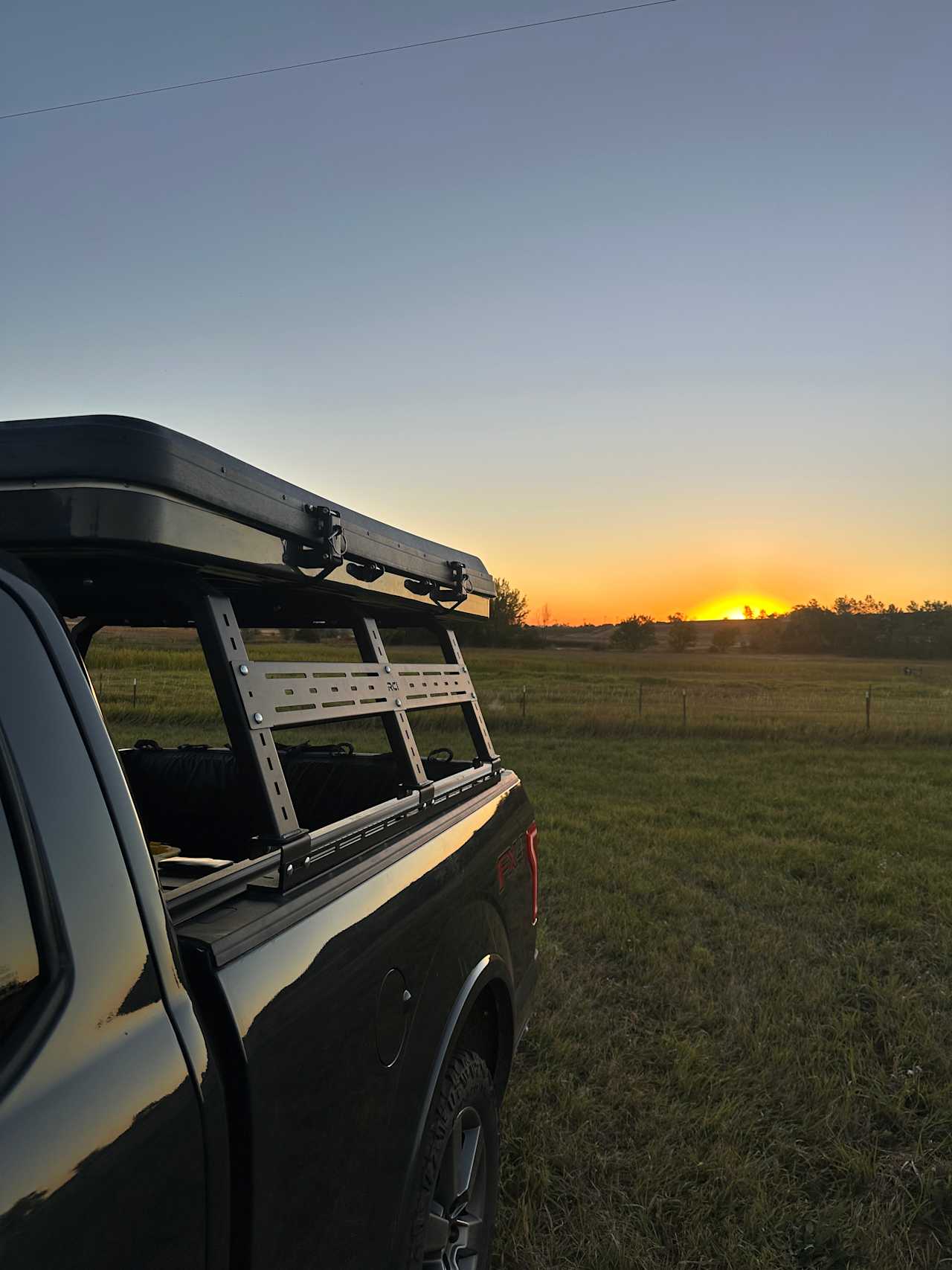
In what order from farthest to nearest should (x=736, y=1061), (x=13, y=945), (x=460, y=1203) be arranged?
(x=736, y=1061) → (x=460, y=1203) → (x=13, y=945)

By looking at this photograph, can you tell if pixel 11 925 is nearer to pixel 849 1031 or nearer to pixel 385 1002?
pixel 385 1002

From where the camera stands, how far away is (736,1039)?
3.90 meters

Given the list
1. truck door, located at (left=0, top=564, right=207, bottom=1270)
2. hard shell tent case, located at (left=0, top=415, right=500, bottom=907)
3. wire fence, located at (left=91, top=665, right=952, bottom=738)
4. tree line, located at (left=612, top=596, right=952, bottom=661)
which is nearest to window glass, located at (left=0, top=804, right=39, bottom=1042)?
truck door, located at (left=0, top=564, right=207, bottom=1270)

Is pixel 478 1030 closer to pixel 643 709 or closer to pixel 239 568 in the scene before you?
pixel 239 568

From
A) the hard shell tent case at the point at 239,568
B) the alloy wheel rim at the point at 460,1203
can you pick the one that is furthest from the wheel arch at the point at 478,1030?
the hard shell tent case at the point at 239,568

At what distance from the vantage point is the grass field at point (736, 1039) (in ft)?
8.79

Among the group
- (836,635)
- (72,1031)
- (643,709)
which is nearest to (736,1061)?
(72,1031)

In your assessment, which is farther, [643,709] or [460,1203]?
[643,709]

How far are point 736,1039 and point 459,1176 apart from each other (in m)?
2.28

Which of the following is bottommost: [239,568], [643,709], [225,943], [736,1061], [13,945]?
[736,1061]

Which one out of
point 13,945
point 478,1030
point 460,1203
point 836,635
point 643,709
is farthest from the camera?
point 836,635

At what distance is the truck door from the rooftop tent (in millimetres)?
170

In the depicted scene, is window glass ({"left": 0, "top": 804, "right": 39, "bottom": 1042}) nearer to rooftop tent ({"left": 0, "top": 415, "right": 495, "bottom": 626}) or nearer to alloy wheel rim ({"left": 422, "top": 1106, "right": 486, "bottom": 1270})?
rooftop tent ({"left": 0, "top": 415, "right": 495, "bottom": 626})

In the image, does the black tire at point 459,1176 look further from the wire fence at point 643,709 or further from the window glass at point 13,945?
the wire fence at point 643,709
